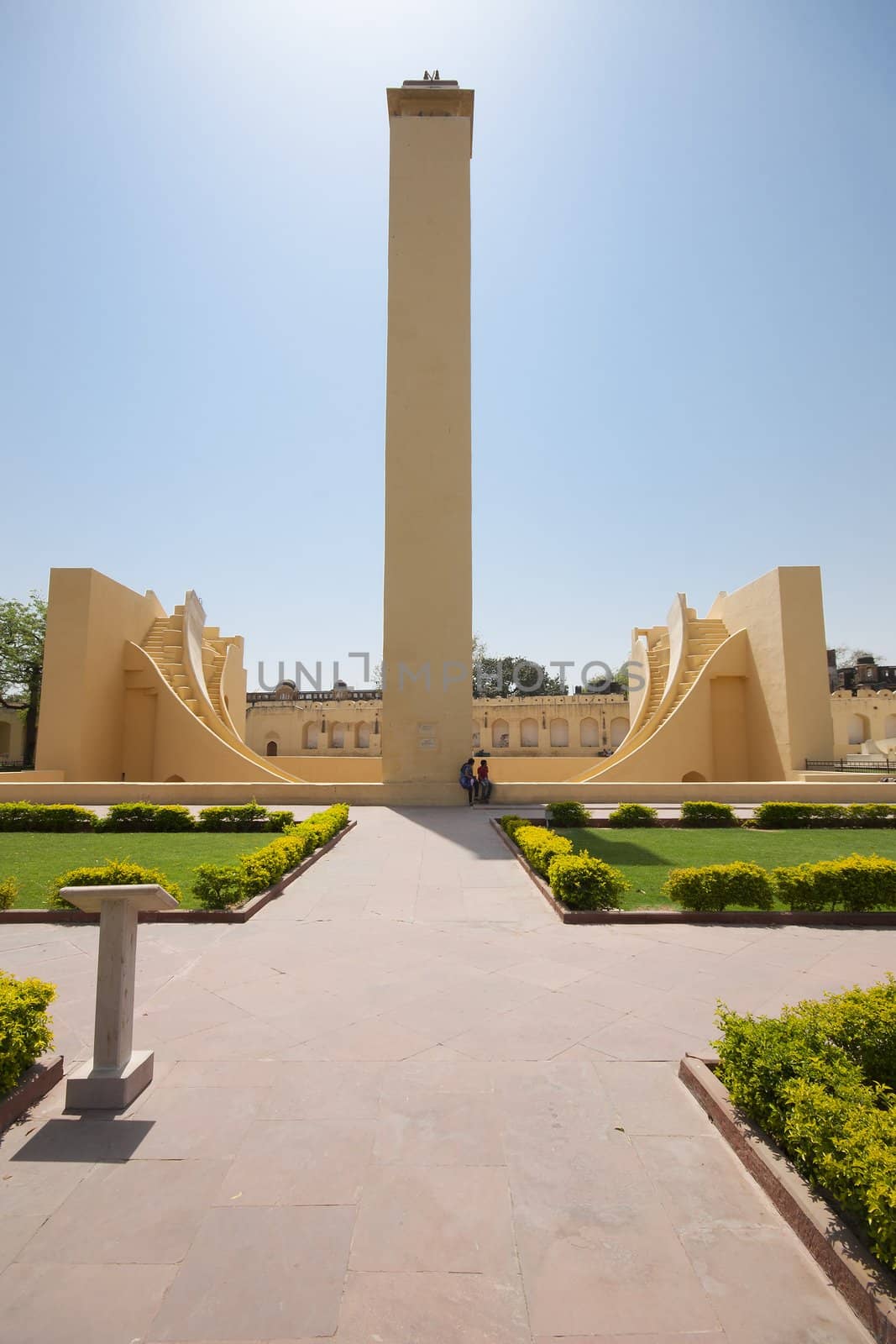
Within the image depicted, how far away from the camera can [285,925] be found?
5.20 m

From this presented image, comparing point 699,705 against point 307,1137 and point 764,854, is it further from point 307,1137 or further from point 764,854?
point 307,1137

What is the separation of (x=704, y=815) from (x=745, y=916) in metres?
6.73

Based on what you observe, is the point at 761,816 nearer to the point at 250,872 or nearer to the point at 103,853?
the point at 250,872

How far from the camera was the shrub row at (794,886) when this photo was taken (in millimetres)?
5465

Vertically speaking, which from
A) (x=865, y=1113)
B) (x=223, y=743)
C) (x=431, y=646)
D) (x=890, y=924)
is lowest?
(x=890, y=924)

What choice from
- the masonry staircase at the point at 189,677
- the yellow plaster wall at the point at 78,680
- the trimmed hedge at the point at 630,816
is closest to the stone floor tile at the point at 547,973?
the trimmed hedge at the point at 630,816

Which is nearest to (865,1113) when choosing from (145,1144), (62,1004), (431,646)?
(145,1144)

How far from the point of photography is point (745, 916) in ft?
17.6

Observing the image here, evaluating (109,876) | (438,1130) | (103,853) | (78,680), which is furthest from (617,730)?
(438,1130)

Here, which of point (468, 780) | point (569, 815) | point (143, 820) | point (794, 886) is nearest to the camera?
point (794, 886)

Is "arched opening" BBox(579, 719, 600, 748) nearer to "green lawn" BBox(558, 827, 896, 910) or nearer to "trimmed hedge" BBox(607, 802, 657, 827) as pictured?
"trimmed hedge" BBox(607, 802, 657, 827)

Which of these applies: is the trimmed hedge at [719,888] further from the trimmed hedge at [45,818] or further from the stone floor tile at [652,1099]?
the trimmed hedge at [45,818]

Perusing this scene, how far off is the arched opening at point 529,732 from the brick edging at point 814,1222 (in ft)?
102

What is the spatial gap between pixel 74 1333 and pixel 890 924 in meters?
5.99
